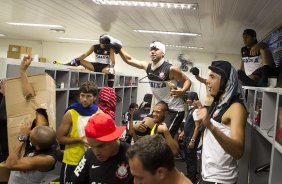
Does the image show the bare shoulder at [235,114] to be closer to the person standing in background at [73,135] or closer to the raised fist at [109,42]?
the person standing in background at [73,135]

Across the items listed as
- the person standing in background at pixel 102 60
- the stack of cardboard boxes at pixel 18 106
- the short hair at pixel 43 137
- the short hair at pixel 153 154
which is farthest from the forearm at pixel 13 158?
the person standing in background at pixel 102 60

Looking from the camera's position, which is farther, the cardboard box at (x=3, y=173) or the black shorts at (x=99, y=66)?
the black shorts at (x=99, y=66)

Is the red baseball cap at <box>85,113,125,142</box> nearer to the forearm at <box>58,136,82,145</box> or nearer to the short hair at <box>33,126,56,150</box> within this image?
the short hair at <box>33,126,56,150</box>

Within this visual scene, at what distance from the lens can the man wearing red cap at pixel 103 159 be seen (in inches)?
62.8

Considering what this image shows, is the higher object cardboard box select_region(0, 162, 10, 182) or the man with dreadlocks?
the man with dreadlocks

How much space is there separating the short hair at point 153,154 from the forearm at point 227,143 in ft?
1.63

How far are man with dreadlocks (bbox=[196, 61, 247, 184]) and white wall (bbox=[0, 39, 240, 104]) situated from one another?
867 centimetres

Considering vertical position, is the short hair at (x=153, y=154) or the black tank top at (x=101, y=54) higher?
the black tank top at (x=101, y=54)

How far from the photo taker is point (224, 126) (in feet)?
6.35

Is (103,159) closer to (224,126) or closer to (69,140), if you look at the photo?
(224,126)

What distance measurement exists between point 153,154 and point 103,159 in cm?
45

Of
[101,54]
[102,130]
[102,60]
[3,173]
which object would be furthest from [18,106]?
[102,60]

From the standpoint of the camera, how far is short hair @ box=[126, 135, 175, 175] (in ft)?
4.14

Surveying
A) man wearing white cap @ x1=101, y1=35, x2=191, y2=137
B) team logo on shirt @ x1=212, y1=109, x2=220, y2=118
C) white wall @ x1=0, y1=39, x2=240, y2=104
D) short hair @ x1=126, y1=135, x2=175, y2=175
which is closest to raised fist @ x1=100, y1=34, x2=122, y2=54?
man wearing white cap @ x1=101, y1=35, x2=191, y2=137
